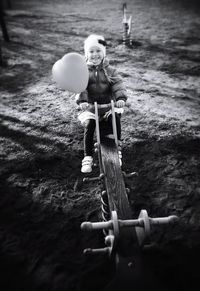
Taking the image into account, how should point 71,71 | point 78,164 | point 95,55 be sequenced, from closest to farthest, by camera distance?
point 71,71, point 95,55, point 78,164

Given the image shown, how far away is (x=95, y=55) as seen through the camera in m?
3.31

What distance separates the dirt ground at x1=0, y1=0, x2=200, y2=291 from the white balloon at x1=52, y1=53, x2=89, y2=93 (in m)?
1.35

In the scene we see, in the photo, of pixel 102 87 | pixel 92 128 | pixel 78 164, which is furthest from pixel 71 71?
pixel 78 164

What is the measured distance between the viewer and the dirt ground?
103 inches

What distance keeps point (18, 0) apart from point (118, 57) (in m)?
10.5

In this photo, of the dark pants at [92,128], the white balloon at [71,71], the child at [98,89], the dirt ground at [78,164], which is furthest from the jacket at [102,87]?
the dirt ground at [78,164]

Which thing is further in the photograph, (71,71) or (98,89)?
(98,89)

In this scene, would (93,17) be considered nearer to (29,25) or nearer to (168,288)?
(29,25)

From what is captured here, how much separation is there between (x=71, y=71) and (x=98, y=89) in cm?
71

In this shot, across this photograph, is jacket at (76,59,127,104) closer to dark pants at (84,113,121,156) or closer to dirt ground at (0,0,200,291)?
dark pants at (84,113,121,156)

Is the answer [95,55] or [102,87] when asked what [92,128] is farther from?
[95,55]

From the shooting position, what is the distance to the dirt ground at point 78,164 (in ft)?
8.59

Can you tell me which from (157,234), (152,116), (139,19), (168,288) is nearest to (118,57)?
(152,116)

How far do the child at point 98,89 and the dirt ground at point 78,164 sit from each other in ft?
2.18
